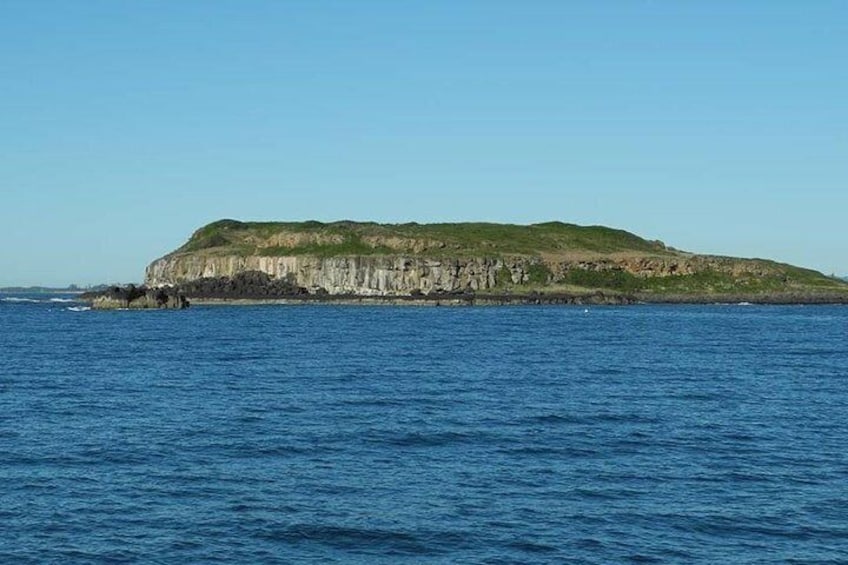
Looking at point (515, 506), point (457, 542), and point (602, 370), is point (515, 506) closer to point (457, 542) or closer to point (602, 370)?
point (457, 542)

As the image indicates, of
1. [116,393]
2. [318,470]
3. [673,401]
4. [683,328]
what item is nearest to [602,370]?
[673,401]

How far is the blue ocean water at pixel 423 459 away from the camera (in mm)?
28812

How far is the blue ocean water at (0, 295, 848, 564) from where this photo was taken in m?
28.8

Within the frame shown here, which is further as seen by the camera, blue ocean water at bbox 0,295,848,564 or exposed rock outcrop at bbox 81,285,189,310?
exposed rock outcrop at bbox 81,285,189,310

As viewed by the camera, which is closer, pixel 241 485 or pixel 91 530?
pixel 91 530

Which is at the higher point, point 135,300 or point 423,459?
point 135,300

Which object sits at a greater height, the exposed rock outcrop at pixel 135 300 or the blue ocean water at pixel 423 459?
the exposed rock outcrop at pixel 135 300

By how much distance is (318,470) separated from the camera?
3753cm

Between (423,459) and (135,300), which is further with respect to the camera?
(135,300)

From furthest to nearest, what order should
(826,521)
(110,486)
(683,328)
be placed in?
(683,328)
(110,486)
(826,521)

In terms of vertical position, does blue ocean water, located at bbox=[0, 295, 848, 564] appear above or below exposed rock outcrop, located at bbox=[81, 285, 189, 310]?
below

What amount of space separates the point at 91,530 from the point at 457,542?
10.7 meters

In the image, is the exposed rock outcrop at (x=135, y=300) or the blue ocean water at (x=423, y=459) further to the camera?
the exposed rock outcrop at (x=135, y=300)

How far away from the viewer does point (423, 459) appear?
3944 cm
